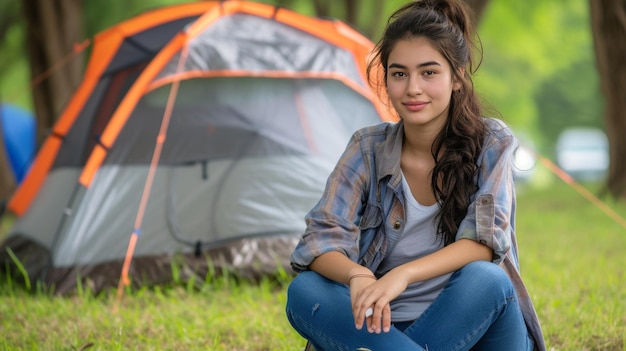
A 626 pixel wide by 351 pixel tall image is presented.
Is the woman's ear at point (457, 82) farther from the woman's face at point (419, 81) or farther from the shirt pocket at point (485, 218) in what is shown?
the shirt pocket at point (485, 218)

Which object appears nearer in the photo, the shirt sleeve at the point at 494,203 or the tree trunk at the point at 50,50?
the shirt sleeve at the point at 494,203

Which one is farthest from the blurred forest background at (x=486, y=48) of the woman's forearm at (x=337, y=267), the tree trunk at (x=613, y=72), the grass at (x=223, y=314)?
the grass at (x=223, y=314)

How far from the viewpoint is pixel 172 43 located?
4684 mm

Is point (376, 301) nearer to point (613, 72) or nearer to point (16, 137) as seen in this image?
point (613, 72)

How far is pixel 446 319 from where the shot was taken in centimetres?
224

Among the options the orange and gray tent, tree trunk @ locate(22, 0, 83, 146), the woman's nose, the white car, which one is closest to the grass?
the orange and gray tent

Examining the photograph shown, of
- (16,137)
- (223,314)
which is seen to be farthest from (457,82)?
(16,137)

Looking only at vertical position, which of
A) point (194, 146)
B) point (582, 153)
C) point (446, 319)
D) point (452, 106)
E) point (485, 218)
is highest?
point (452, 106)

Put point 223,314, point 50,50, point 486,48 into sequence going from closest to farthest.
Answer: point 223,314 → point 50,50 → point 486,48

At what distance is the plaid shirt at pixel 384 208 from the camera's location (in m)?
2.32

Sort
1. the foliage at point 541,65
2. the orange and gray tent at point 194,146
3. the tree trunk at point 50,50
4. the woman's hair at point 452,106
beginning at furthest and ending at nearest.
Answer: the foliage at point 541,65, the tree trunk at point 50,50, the orange and gray tent at point 194,146, the woman's hair at point 452,106

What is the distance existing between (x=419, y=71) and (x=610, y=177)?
6.37m

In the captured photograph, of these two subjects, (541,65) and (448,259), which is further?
(541,65)

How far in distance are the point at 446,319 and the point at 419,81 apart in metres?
0.66
